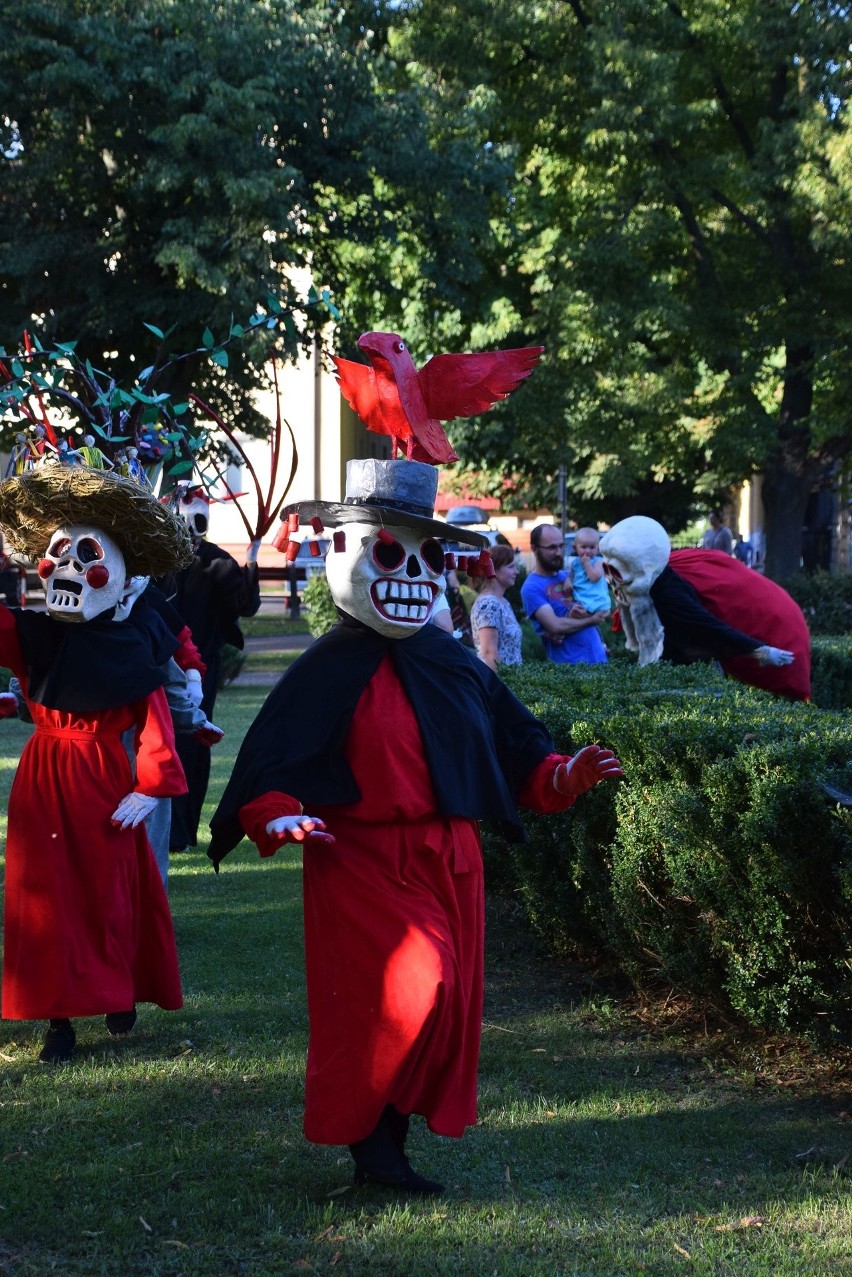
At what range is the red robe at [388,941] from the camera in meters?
4.04

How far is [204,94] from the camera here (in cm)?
1886

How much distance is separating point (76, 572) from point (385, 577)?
62.7 inches

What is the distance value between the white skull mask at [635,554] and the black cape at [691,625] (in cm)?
9

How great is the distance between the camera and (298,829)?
157 inches

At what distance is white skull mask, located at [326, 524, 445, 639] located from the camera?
14.3 feet

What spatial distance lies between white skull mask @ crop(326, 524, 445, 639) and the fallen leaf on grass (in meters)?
1.83

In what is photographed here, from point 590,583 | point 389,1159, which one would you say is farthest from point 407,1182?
point 590,583

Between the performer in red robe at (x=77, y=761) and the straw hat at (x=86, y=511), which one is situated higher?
the straw hat at (x=86, y=511)

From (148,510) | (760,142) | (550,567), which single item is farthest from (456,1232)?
(760,142)

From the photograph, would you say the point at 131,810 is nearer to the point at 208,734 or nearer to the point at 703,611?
the point at 208,734

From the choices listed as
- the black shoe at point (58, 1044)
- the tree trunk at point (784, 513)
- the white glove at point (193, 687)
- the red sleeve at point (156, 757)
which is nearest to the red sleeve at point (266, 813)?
the red sleeve at point (156, 757)

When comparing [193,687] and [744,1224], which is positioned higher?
[193,687]

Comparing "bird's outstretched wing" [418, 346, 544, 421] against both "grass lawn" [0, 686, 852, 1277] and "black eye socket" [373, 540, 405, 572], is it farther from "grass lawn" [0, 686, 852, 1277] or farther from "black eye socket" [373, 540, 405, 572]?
"grass lawn" [0, 686, 852, 1277]

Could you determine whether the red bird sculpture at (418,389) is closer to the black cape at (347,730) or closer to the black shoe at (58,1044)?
the black cape at (347,730)
